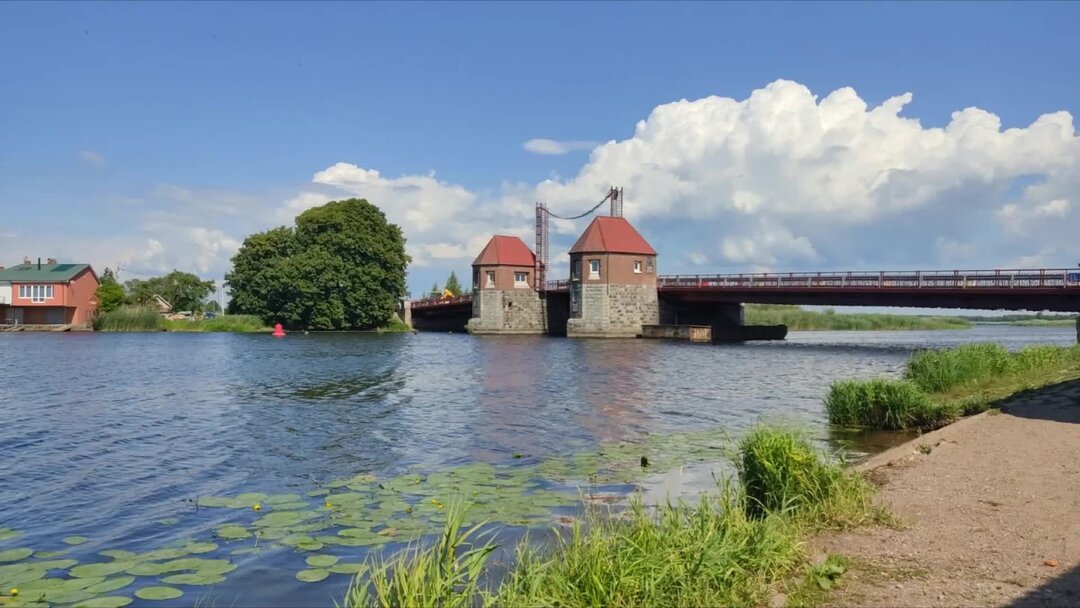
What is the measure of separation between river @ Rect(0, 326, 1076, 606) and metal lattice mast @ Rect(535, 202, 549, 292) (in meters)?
49.9

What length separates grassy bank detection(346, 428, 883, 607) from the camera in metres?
6.96

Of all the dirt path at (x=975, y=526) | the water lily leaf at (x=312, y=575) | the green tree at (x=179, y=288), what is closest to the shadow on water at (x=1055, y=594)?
the dirt path at (x=975, y=526)

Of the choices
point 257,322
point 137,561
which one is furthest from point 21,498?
point 257,322

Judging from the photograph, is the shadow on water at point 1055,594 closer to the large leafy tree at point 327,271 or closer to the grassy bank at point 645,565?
the grassy bank at point 645,565

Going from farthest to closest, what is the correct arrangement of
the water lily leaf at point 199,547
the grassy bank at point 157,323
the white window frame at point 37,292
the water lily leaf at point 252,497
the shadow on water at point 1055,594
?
1. the white window frame at point 37,292
2. the grassy bank at point 157,323
3. the water lily leaf at point 252,497
4. the water lily leaf at point 199,547
5. the shadow on water at point 1055,594

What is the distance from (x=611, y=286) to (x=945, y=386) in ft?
195

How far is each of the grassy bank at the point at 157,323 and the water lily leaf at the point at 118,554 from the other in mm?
85351

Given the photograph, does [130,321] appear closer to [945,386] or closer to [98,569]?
[945,386]

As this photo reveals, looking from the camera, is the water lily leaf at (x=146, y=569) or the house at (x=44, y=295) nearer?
the water lily leaf at (x=146, y=569)

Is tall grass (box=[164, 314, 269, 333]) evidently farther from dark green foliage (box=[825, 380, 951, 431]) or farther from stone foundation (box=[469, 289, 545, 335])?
dark green foliage (box=[825, 380, 951, 431])

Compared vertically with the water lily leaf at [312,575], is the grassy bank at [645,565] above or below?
above

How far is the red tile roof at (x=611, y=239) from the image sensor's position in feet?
279

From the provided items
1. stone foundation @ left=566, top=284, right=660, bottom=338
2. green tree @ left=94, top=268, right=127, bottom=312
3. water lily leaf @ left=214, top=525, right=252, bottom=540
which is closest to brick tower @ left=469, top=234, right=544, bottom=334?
stone foundation @ left=566, top=284, right=660, bottom=338

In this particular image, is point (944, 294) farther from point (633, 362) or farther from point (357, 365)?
point (357, 365)
